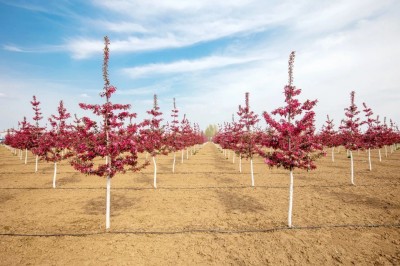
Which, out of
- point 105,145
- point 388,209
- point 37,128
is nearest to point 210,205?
point 105,145

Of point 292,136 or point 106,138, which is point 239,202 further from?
point 106,138

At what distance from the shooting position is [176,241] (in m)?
10.1

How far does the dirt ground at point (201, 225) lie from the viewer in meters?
8.93

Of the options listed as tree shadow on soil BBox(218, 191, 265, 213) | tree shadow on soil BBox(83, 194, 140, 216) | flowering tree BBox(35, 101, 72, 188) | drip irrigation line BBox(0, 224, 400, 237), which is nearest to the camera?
drip irrigation line BBox(0, 224, 400, 237)

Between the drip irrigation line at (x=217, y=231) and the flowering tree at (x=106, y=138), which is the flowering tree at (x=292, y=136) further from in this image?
the flowering tree at (x=106, y=138)

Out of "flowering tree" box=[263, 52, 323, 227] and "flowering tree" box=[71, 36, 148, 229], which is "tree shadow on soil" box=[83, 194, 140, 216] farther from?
"flowering tree" box=[263, 52, 323, 227]

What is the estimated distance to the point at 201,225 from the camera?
11.9 metres

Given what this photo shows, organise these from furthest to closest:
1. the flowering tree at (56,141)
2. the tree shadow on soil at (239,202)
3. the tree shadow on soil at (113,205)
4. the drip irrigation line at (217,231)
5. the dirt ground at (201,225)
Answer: the flowering tree at (56,141) < the tree shadow on soil at (239,202) < the tree shadow on soil at (113,205) < the drip irrigation line at (217,231) < the dirt ground at (201,225)

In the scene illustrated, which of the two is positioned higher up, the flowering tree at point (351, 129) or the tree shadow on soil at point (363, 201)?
the flowering tree at point (351, 129)

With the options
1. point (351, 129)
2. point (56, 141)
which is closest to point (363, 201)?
point (351, 129)

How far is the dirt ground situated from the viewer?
352 inches

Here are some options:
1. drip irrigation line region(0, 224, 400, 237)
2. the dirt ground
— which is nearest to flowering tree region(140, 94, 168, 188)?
the dirt ground

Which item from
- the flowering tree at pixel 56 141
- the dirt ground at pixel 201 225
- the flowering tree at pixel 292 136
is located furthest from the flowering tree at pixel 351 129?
the flowering tree at pixel 56 141

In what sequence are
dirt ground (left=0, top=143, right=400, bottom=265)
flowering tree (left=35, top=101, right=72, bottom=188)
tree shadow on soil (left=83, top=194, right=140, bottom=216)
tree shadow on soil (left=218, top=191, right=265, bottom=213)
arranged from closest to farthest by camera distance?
dirt ground (left=0, top=143, right=400, bottom=265) → tree shadow on soil (left=83, top=194, right=140, bottom=216) → tree shadow on soil (left=218, top=191, right=265, bottom=213) → flowering tree (left=35, top=101, right=72, bottom=188)
